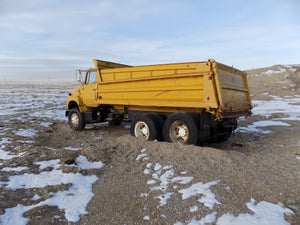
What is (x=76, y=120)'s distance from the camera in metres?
9.98

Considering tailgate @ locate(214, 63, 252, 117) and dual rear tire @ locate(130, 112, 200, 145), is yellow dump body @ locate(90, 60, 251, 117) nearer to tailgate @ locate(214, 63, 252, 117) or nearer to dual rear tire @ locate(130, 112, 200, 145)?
tailgate @ locate(214, 63, 252, 117)

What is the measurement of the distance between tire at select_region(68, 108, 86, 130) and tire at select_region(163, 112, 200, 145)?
4484 mm

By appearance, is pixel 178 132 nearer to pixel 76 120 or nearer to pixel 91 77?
pixel 91 77

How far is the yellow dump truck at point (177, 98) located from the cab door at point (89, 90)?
0.39 ft

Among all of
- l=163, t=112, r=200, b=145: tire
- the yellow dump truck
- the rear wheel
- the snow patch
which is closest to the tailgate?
the yellow dump truck

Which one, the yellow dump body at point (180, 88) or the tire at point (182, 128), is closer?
the yellow dump body at point (180, 88)

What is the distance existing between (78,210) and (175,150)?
2862mm

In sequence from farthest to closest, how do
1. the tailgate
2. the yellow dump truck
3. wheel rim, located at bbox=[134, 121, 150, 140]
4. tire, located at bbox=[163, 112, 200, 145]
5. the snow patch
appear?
wheel rim, located at bbox=[134, 121, 150, 140]
tire, located at bbox=[163, 112, 200, 145]
the yellow dump truck
the tailgate
the snow patch

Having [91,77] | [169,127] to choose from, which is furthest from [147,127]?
[91,77]

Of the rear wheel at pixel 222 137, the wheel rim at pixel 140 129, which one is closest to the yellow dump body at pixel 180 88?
the wheel rim at pixel 140 129

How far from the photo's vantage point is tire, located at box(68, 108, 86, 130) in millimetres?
9734

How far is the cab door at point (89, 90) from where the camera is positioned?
920 centimetres

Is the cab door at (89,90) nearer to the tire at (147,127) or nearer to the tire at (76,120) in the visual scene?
the tire at (76,120)

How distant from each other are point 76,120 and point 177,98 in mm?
5292
